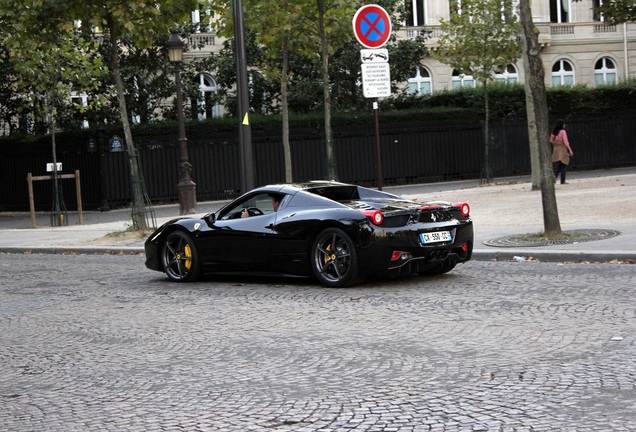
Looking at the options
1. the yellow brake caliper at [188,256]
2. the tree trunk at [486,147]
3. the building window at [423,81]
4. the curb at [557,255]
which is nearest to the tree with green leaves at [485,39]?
the tree trunk at [486,147]

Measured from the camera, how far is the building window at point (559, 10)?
51.3 m

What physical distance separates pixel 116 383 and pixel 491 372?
252 cm

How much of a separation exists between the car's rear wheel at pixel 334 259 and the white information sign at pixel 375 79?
4344 millimetres

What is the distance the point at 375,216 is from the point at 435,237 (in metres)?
0.80

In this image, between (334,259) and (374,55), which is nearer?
(334,259)

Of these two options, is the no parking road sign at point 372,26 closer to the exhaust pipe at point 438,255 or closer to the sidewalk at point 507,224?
the sidewalk at point 507,224

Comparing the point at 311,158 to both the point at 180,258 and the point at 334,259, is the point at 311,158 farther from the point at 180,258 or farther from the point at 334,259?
the point at 334,259

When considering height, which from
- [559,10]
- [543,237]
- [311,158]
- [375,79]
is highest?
[559,10]

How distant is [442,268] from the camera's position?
12.3 m

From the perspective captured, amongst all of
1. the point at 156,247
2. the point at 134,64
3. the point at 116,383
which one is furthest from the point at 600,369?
the point at 134,64

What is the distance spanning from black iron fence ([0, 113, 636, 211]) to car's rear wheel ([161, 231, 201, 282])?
64.5 feet

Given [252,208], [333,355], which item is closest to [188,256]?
[252,208]

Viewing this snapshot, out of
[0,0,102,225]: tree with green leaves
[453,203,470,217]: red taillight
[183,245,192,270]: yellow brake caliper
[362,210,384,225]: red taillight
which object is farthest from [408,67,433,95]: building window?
[362,210,384,225]: red taillight

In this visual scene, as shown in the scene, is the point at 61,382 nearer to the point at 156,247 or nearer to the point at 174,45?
the point at 156,247
